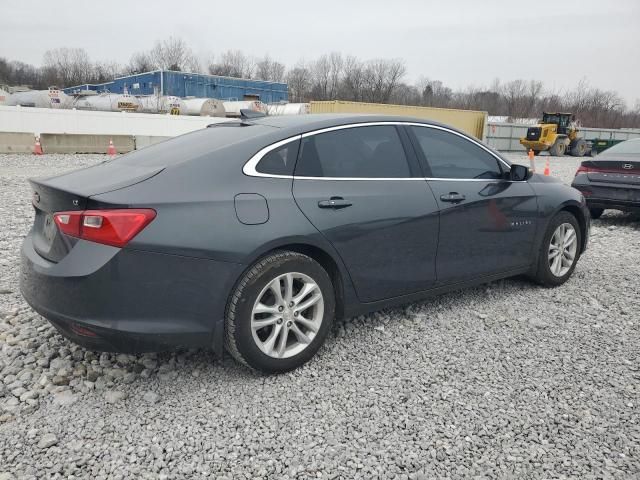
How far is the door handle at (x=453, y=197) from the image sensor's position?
3637 mm

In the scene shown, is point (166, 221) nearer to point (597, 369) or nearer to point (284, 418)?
point (284, 418)

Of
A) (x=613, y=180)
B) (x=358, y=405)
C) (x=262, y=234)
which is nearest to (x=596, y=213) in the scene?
(x=613, y=180)

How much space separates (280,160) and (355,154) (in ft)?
1.92

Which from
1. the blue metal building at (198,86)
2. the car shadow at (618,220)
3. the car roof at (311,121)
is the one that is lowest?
the car shadow at (618,220)

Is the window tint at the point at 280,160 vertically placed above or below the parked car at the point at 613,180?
A: above

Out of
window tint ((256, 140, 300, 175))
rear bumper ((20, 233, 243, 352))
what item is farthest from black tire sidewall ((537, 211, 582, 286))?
rear bumper ((20, 233, 243, 352))

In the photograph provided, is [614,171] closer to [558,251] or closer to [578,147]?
[558,251]

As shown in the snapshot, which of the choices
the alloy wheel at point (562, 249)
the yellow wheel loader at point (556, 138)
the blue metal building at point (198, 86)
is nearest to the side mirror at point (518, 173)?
the alloy wheel at point (562, 249)

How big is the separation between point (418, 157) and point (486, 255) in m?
0.98

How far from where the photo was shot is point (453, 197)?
3689mm

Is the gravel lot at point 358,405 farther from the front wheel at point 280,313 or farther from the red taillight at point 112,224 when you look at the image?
the red taillight at point 112,224

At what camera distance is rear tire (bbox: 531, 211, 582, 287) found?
14.7 ft

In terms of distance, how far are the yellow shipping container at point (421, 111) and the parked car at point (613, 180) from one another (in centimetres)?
1764

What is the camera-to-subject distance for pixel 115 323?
2.49 m
